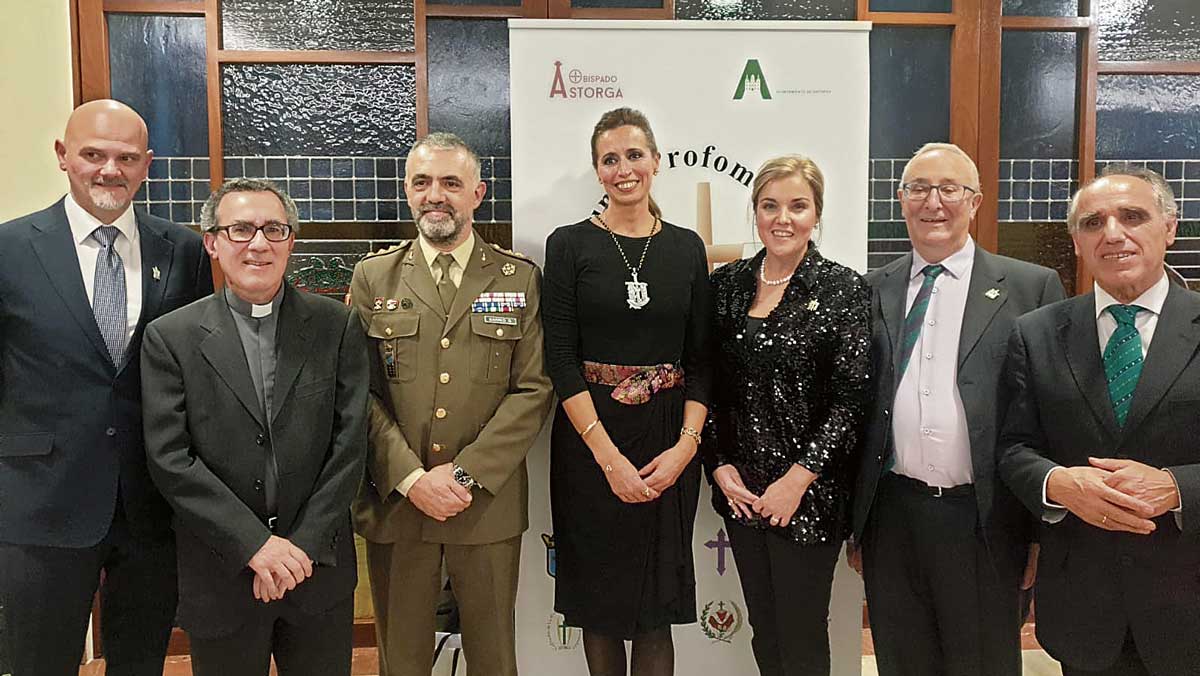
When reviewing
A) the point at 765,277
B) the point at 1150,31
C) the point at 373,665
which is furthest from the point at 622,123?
the point at 1150,31

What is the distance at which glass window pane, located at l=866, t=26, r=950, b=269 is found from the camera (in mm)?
3729

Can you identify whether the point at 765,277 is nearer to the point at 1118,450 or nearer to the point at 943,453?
the point at 943,453

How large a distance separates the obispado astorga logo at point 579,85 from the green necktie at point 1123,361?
176 cm

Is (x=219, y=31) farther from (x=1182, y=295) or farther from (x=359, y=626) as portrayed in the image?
(x=1182, y=295)

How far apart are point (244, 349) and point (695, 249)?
132cm

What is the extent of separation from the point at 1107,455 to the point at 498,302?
164 cm

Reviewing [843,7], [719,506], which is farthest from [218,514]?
[843,7]

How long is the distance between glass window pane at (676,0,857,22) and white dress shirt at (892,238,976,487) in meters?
1.65

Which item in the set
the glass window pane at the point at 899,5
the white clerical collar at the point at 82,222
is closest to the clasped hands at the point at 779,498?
the white clerical collar at the point at 82,222

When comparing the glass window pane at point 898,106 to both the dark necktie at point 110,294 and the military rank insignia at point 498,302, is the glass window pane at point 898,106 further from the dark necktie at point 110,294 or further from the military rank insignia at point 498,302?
the dark necktie at point 110,294

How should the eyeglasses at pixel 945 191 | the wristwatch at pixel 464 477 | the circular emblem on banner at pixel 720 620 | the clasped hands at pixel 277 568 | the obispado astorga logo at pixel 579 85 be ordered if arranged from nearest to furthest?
1. the clasped hands at pixel 277 568
2. the eyeglasses at pixel 945 191
3. the wristwatch at pixel 464 477
4. the obispado astorga logo at pixel 579 85
5. the circular emblem on banner at pixel 720 620

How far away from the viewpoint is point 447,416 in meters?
2.56

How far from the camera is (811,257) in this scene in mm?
2541

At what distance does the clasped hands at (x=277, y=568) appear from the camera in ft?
6.66
